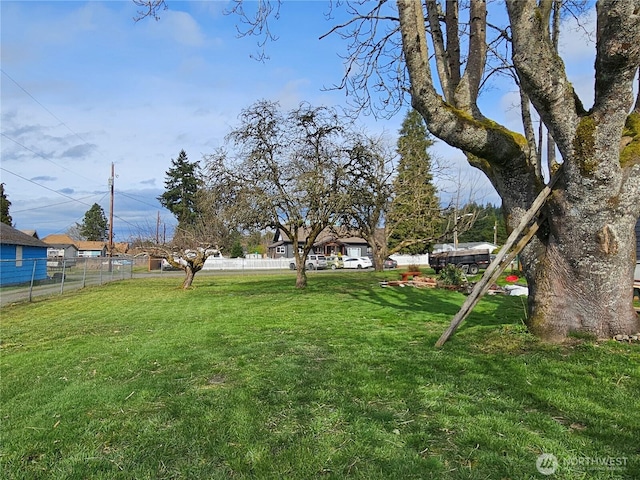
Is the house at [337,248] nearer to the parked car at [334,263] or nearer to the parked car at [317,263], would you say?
the parked car at [334,263]

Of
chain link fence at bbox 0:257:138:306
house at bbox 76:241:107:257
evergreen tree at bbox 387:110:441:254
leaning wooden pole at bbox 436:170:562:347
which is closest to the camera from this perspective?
leaning wooden pole at bbox 436:170:562:347

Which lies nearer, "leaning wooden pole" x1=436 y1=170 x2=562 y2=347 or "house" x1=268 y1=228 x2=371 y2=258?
"leaning wooden pole" x1=436 y1=170 x2=562 y2=347

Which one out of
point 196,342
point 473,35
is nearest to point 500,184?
→ point 473,35

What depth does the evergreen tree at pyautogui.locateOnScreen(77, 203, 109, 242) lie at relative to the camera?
75812 mm

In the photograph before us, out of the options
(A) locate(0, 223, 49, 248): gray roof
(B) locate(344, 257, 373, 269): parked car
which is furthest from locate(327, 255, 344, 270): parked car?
(A) locate(0, 223, 49, 248): gray roof

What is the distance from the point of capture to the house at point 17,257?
18.8 metres

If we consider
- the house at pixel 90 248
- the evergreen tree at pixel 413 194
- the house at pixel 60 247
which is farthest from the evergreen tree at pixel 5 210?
the evergreen tree at pixel 413 194

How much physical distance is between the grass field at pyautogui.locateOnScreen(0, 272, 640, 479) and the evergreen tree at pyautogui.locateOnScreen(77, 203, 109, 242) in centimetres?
7910

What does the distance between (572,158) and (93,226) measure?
279 ft

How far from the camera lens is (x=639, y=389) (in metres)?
3.35

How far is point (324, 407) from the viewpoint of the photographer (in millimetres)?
3256

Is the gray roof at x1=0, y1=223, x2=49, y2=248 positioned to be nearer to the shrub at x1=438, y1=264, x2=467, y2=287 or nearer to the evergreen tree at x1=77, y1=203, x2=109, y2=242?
the shrub at x1=438, y1=264, x2=467, y2=287

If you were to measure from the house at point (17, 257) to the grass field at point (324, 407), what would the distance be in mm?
15495

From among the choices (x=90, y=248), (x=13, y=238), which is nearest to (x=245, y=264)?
(x=13, y=238)
